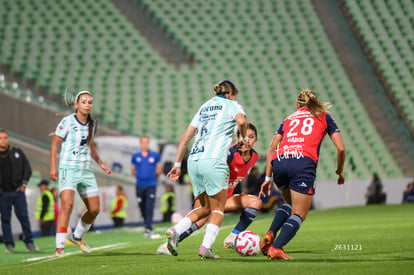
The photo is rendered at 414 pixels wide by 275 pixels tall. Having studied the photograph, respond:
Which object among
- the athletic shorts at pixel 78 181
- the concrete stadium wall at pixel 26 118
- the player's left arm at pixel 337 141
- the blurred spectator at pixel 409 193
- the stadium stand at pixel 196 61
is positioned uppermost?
the stadium stand at pixel 196 61

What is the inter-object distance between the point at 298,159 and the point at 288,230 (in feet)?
2.50

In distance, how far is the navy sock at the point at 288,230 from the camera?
26.5 feet

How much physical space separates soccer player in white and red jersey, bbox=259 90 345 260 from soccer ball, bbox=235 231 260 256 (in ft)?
1.52

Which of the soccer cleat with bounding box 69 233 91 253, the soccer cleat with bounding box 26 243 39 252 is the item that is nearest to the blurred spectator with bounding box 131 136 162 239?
the soccer cleat with bounding box 26 243 39 252

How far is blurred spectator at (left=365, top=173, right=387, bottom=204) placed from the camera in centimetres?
2730

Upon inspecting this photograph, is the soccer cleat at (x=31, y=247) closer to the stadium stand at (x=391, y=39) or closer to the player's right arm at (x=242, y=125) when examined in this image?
the player's right arm at (x=242, y=125)

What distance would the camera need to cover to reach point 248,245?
9.04m

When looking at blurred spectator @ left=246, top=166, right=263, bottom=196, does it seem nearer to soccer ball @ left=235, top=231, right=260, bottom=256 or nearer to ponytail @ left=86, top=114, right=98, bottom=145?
ponytail @ left=86, top=114, right=98, bottom=145

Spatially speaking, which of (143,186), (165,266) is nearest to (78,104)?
(165,266)

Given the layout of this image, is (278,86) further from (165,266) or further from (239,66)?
(165,266)

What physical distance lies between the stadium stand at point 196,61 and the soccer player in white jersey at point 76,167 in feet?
53.5

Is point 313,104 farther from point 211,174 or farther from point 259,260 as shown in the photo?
point 259,260

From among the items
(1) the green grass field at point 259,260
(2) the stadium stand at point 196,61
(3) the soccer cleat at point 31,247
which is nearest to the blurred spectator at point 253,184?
(2) the stadium stand at point 196,61

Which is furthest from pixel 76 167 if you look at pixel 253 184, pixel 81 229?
pixel 253 184
